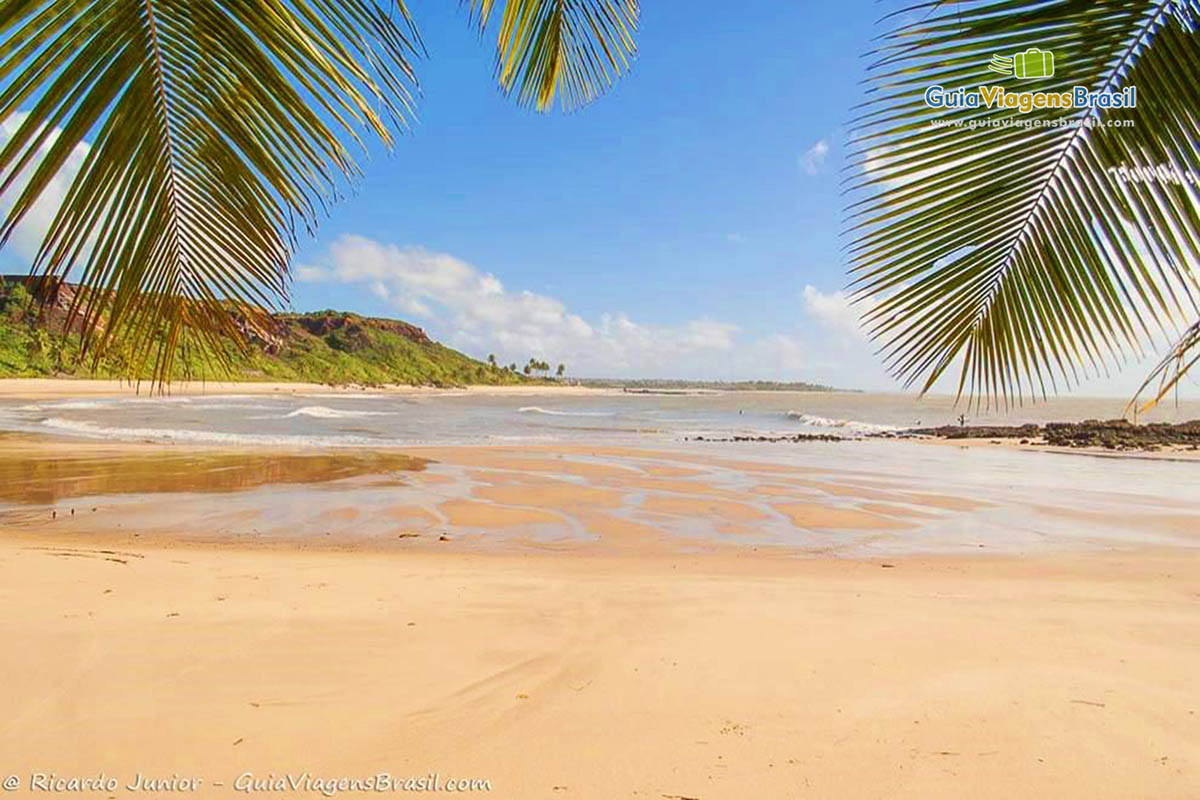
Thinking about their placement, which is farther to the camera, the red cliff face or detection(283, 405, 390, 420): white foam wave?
the red cliff face

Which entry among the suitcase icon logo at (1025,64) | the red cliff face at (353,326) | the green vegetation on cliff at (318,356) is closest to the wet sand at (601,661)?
the green vegetation on cliff at (318,356)

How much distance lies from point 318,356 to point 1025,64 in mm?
101425

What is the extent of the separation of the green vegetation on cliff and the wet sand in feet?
7.34

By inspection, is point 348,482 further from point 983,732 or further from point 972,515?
point 983,732

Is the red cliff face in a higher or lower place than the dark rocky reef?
higher

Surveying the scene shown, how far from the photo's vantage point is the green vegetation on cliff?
1547 mm

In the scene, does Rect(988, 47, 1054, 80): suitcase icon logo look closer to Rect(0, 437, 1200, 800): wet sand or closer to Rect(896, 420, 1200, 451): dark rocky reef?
Rect(0, 437, 1200, 800): wet sand

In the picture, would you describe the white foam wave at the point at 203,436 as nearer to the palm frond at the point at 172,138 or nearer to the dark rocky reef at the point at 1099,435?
the palm frond at the point at 172,138

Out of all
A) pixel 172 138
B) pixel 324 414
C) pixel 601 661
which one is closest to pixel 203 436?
pixel 324 414

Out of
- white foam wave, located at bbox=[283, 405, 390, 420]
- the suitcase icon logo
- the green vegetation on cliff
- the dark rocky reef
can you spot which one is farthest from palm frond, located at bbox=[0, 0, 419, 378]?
white foam wave, located at bbox=[283, 405, 390, 420]

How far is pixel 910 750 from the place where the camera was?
3.37 metres

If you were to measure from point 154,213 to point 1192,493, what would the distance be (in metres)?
19.6

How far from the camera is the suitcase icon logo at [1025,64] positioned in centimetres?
139

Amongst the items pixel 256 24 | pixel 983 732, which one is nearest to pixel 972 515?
pixel 983 732
